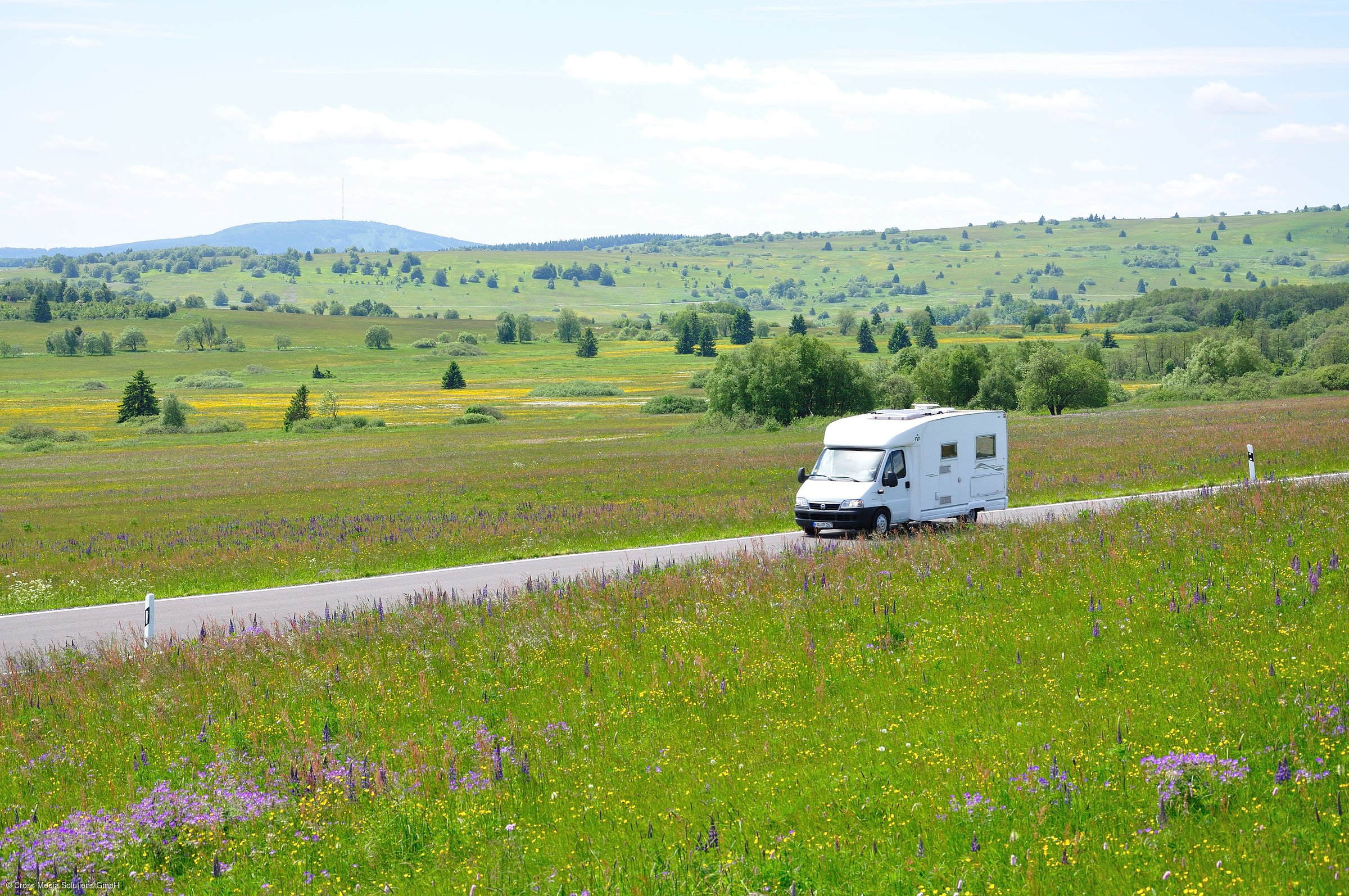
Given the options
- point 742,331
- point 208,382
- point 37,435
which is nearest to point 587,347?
point 742,331


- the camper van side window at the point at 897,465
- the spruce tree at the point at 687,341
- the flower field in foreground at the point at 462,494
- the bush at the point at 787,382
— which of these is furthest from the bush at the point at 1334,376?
the spruce tree at the point at 687,341

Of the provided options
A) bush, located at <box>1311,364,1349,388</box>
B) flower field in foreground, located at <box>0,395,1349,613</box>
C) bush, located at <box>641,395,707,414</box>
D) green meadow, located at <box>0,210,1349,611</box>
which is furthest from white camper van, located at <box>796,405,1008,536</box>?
bush, located at <box>641,395,707,414</box>


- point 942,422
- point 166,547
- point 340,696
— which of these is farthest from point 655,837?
point 166,547

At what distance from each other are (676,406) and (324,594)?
8168 cm

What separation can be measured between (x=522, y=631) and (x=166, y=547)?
18305 millimetres

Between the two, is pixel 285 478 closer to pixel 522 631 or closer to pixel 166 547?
pixel 166 547

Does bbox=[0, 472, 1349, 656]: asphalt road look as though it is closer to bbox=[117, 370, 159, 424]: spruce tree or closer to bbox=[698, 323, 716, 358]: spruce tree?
bbox=[117, 370, 159, 424]: spruce tree

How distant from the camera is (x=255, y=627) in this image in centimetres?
1479

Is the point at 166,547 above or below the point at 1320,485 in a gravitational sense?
below

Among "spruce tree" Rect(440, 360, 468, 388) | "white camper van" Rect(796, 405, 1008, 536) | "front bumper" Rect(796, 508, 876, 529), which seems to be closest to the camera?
"front bumper" Rect(796, 508, 876, 529)

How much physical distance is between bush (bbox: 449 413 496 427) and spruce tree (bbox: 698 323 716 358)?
268 feet

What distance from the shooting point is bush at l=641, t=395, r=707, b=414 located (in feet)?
332

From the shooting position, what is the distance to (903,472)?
23.9 m

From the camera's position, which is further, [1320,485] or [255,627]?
[1320,485]
